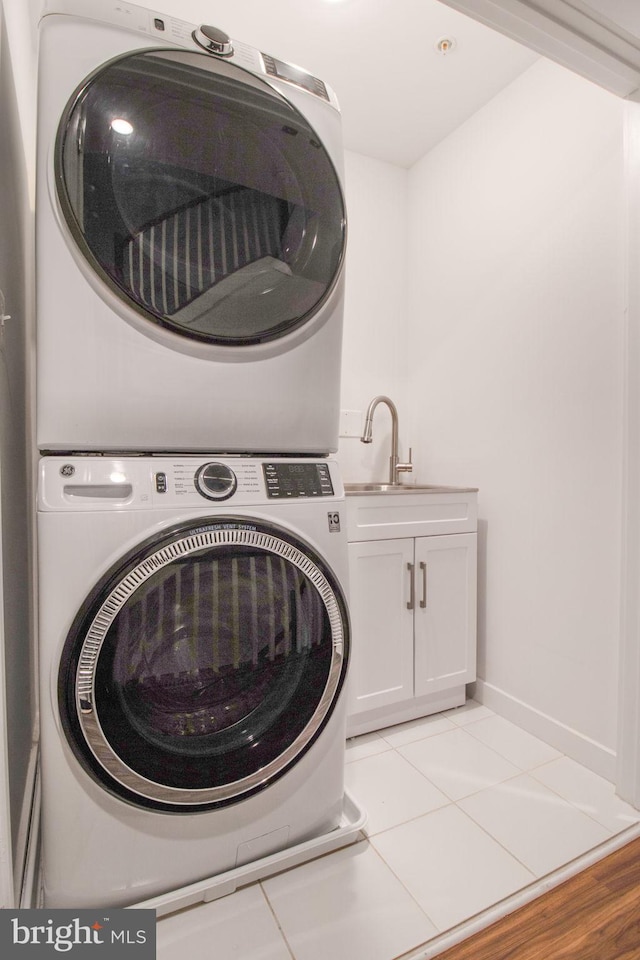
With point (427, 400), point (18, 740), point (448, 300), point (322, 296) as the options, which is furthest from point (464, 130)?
point (18, 740)

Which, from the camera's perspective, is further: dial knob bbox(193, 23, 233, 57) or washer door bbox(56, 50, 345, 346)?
dial knob bbox(193, 23, 233, 57)

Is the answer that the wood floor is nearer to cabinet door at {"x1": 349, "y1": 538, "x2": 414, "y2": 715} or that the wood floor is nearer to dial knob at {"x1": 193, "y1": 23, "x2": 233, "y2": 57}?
cabinet door at {"x1": 349, "y1": 538, "x2": 414, "y2": 715}

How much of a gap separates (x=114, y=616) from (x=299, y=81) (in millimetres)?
1258

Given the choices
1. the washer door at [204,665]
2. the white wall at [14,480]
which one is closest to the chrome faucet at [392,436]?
the washer door at [204,665]

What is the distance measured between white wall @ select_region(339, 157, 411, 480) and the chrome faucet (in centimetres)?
9

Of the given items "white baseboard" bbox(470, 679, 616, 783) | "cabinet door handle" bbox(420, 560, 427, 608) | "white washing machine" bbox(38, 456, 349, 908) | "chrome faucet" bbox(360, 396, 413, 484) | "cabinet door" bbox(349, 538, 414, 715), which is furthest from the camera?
"chrome faucet" bbox(360, 396, 413, 484)

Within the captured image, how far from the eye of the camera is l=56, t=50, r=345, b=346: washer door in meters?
0.95

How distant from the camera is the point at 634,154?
1.40 m

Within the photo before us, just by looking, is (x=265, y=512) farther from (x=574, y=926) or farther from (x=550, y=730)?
(x=550, y=730)

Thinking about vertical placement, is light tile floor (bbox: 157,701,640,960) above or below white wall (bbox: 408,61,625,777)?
below

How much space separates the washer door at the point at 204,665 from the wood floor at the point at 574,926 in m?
0.51

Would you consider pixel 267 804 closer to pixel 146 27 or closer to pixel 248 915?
pixel 248 915

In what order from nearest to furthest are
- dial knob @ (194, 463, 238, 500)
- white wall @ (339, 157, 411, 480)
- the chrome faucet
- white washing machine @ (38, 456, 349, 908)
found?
white washing machine @ (38, 456, 349, 908) → dial knob @ (194, 463, 238, 500) → the chrome faucet → white wall @ (339, 157, 411, 480)

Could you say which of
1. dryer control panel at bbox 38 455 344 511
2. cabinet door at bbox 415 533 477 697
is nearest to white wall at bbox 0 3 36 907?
dryer control panel at bbox 38 455 344 511
